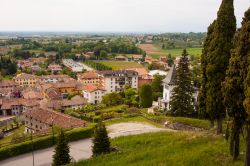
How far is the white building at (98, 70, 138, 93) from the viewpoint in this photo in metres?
81.0

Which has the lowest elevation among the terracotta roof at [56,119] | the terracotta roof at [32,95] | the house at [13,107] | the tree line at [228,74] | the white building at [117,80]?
the house at [13,107]

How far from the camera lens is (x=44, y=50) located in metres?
172

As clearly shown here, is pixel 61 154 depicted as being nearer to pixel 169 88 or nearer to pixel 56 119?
pixel 56 119

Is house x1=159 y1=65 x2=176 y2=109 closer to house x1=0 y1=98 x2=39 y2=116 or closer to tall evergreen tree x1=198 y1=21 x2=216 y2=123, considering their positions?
tall evergreen tree x1=198 y1=21 x2=216 y2=123

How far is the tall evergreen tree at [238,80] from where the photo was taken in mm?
14172

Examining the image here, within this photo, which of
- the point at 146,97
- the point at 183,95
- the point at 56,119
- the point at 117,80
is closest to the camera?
the point at 56,119

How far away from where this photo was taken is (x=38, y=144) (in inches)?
1038

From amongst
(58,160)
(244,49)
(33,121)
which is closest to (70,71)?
(33,121)

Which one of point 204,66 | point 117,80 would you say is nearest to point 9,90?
point 117,80

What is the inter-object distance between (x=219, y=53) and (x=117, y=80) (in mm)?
62838

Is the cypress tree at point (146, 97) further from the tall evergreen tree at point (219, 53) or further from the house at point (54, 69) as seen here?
the house at point (54, 69)

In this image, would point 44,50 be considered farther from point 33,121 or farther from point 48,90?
point 33,121

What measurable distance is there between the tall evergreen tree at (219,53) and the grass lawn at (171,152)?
7.17 feet

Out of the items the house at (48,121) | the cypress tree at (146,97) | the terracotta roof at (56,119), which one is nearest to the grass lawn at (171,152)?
the terracotta roof at (56,119)
